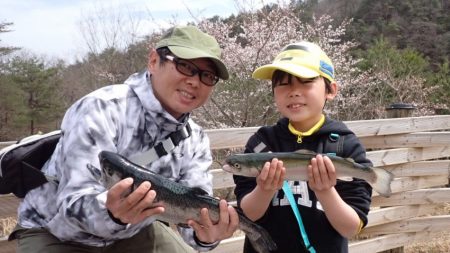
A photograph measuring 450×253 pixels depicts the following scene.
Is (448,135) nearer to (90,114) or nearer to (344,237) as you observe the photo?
(344,237)

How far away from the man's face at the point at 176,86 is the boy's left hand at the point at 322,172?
711 mm

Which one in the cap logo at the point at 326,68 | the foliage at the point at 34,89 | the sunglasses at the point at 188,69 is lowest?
the foliage at the point at 34,89

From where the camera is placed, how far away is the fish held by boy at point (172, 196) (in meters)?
1.79

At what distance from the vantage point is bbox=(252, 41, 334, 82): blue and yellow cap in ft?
7.43

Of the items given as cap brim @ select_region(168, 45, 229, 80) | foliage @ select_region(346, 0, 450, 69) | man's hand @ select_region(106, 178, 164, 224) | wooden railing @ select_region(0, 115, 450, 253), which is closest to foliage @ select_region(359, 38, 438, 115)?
wooden railing @ select_region(0, 115, 450, 253)

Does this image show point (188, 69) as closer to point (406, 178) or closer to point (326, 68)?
point (326, 68)

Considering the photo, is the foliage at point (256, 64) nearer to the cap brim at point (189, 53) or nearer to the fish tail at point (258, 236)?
the cap brim at point (189, 53)

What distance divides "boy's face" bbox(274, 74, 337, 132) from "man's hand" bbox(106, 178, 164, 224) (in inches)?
33.4

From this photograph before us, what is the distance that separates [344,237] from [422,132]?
11.1ft

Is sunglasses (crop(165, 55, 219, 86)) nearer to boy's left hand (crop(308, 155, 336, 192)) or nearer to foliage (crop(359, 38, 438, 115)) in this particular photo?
boy's left hand (crop(308, 155, 336, 192))

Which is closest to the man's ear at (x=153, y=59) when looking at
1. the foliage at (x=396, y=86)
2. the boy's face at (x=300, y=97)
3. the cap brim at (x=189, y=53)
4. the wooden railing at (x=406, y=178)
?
the cap brim at (x=189, y=53)

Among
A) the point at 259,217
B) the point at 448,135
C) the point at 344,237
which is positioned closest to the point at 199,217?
the point at 259,217

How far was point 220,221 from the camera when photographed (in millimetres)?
2041

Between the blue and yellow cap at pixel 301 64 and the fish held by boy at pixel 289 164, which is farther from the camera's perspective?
the blue and yellow cap at pixel 301 64
